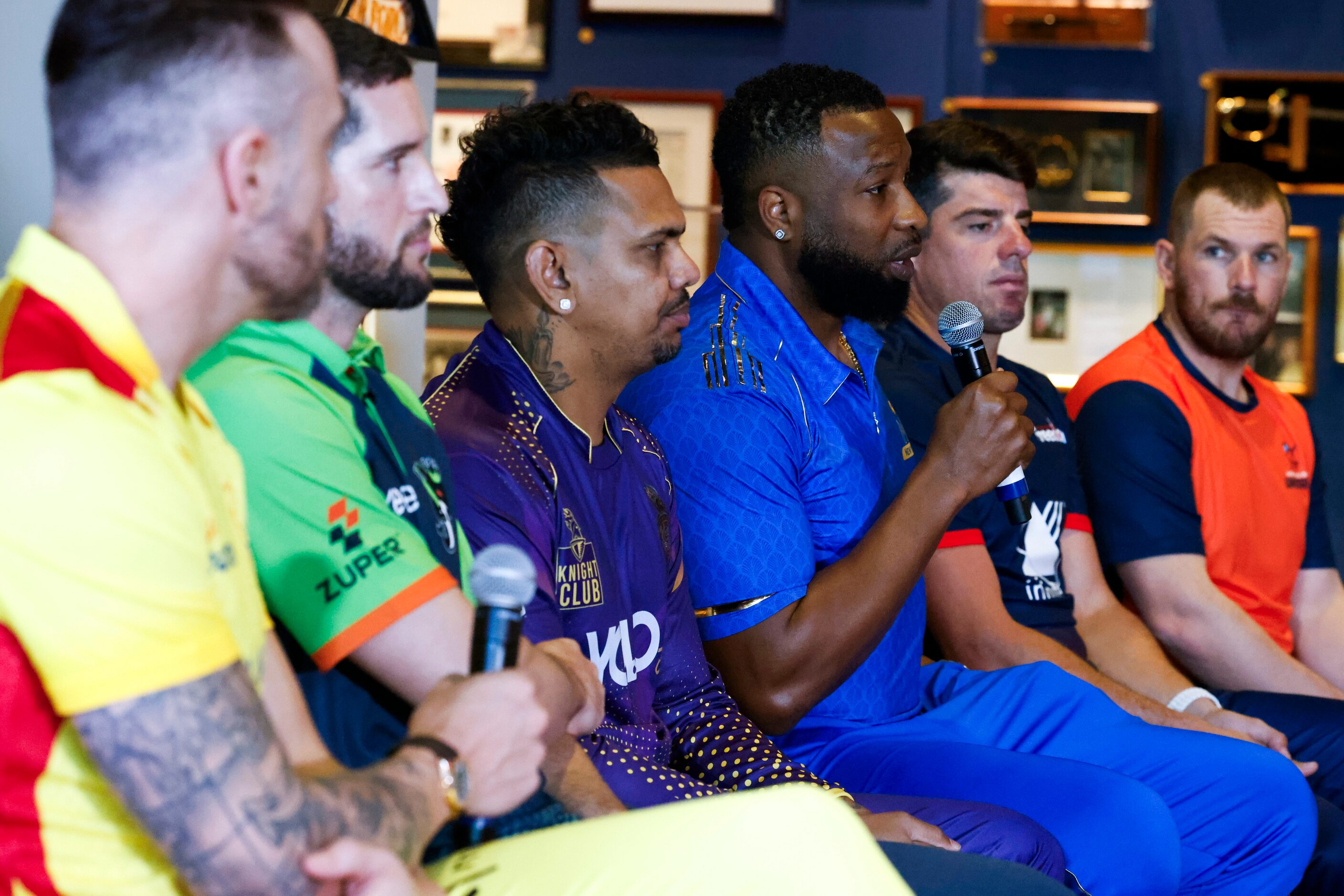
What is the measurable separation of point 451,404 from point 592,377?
0.22 metres

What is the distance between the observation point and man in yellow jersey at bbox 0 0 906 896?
85cm

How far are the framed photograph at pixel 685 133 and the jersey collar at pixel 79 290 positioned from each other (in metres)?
3.02

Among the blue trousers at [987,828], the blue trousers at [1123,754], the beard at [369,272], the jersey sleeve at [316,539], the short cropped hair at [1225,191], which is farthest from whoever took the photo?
the short cropped hair at [1225,191]

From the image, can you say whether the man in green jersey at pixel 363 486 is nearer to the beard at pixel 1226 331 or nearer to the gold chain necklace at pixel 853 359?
the gold chain necklace at pixel 853 359

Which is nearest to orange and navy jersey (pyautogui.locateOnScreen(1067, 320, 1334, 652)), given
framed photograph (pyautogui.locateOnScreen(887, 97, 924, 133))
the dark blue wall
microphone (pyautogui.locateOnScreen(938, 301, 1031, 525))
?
microphone (pyautogui.locateOnScreen(938, 301, 1031, 525))

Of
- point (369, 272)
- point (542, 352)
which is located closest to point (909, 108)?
point (542, 352)

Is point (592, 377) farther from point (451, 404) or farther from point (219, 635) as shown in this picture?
point (219, 635)

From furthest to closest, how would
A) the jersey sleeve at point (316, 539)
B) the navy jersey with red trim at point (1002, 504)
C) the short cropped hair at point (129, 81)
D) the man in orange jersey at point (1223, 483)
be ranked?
the man in orange jersey at point (1223, 483) → the navy jersey with red trim at point (1002, 504) → the jersey sleeve at point (316, 539) → the short cropped hair at point (129, 81)

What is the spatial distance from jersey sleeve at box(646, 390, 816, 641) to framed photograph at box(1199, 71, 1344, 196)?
104 inches

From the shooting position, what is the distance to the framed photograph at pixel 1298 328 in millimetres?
4051

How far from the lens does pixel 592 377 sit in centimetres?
183

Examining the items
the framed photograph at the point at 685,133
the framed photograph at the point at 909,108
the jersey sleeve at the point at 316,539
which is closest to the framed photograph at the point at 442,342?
the framed photograph at the point at 685,133

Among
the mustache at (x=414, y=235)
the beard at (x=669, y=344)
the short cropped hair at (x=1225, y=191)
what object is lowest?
the beard at (x=669, y=344)

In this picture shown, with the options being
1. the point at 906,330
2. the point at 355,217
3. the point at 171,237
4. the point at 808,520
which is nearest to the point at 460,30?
the point at 906,330
